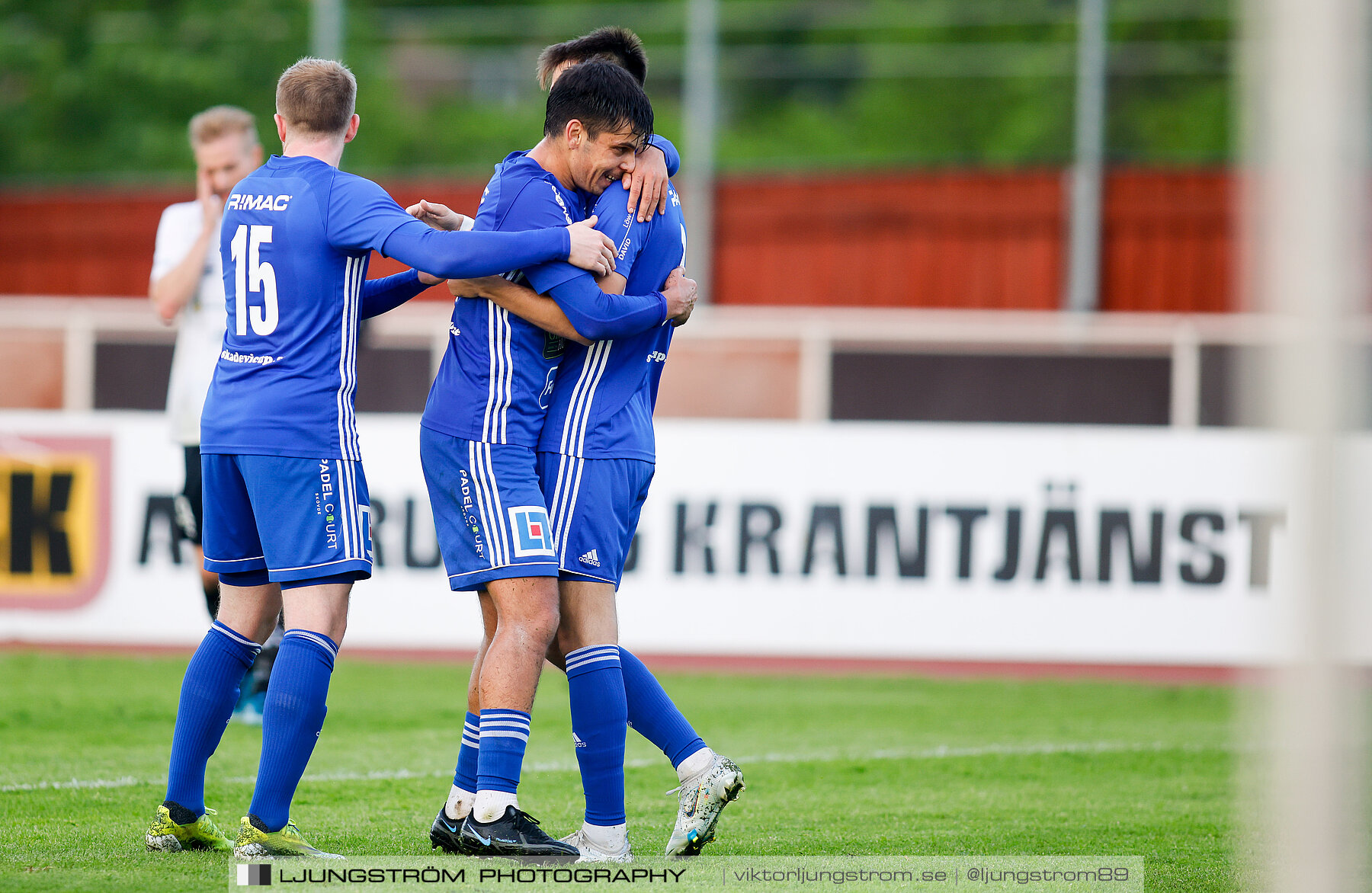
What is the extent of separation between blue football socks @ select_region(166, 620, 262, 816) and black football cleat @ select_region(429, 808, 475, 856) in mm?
617

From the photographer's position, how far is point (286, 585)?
4.04 meters

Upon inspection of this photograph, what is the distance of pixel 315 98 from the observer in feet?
13.5

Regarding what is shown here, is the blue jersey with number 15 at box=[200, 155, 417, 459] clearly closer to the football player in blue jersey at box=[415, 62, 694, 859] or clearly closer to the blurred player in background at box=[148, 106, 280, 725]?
the football player in blue jersey at box=[415, 62, 694, 859]

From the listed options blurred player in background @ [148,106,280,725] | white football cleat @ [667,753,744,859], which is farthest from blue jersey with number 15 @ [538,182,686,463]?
blurred player in background @ [148,106,280,725]

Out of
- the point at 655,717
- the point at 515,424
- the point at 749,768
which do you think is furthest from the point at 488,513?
the point at 749,768

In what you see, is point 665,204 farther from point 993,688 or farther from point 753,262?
point 753,262

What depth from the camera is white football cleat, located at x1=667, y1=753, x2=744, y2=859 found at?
4.20 m

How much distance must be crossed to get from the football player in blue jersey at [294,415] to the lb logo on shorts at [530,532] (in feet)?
1.34

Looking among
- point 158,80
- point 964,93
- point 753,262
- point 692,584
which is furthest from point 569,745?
point 964,93

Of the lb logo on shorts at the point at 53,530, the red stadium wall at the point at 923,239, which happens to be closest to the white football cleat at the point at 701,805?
the lb logo on shorts at the point at 53,530

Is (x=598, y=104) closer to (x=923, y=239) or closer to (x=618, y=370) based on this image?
(x=618, y=370)

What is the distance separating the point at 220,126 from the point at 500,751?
3.61 meters

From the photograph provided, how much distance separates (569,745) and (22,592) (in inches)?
167

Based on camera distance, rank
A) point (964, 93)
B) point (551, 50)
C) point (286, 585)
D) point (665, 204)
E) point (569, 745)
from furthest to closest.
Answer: point (964, 93) < point (569, 745) < point (551, 50) < point (665, 204) < point (286, 585)
